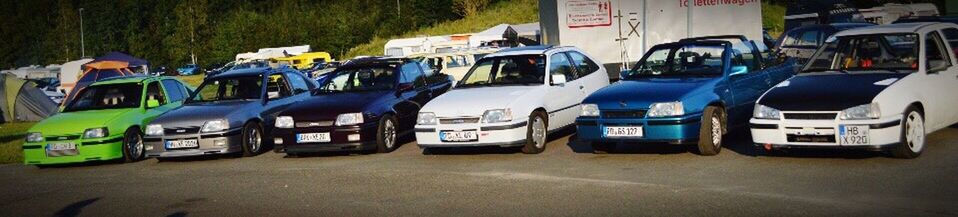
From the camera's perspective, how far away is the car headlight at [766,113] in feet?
33.3

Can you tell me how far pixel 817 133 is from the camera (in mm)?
9828

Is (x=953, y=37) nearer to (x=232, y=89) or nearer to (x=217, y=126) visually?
(x=217, y=126)

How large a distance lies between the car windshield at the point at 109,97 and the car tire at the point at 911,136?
445 inches

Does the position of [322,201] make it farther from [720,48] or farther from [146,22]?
[146,22]

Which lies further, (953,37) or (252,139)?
(252,139)

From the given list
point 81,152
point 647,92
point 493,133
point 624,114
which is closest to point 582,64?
point 493,133

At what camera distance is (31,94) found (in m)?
31.0

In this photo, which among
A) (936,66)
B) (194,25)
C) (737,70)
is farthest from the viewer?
(194,25)

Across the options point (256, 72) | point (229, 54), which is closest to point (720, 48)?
point (256, 72)

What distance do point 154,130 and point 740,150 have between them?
835 centimetres

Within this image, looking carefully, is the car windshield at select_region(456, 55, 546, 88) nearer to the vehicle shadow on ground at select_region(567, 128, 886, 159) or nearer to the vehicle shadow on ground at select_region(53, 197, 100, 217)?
the vehicle shadow on ground at select_region(567, 128, 886, 159)

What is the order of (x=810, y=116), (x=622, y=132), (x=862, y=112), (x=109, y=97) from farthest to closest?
(x=109, y=97), (x=622, y=132), (x=810, y=116), (x=862, y=112)

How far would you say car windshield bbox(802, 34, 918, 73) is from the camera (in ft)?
35.1

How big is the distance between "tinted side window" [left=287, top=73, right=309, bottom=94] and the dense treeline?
5989 cm
